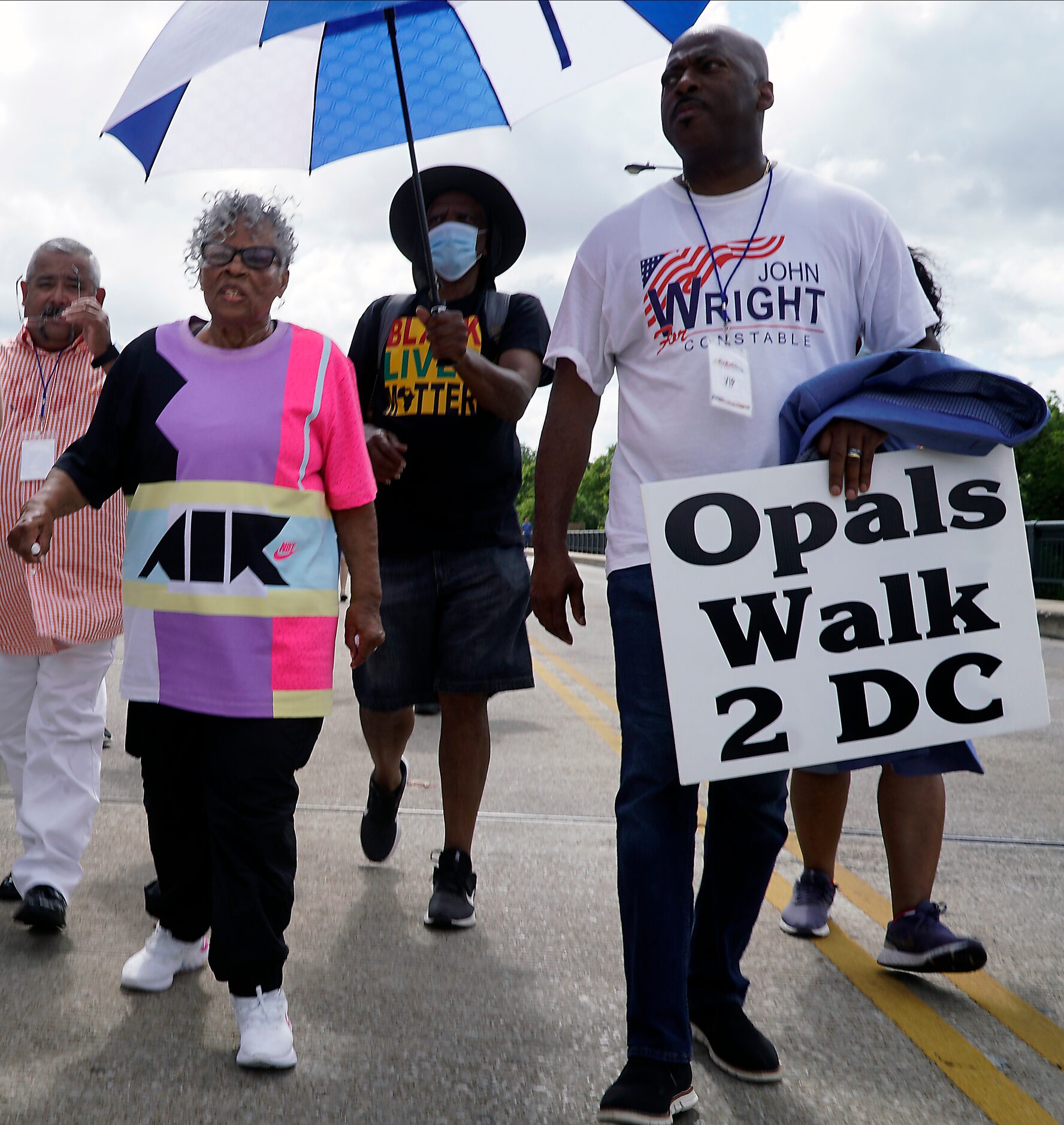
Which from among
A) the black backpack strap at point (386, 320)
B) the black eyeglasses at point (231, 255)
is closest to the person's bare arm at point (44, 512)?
the black eyeglasses at point (231, 255)

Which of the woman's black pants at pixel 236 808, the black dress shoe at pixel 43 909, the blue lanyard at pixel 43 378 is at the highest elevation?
the blue lanyard at pixel 43 378

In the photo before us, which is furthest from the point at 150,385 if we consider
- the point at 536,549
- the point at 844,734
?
the point at 844,734

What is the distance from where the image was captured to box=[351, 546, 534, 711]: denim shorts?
13.6ft

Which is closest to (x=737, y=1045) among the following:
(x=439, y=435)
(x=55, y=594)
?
(x=439, y=435)

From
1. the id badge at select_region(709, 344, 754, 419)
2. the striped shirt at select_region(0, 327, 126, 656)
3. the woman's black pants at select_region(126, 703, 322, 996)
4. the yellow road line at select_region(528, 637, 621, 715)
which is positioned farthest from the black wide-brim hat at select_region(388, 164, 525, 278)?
the yellow road line at select_region(528, 637, 621, 715)

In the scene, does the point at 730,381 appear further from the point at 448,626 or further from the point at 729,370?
the point at 448,626

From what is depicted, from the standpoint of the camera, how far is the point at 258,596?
3066 millimetres

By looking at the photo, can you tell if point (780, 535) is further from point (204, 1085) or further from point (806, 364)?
point (204, 1085)

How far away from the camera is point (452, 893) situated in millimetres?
4000

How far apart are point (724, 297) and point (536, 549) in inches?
28.0

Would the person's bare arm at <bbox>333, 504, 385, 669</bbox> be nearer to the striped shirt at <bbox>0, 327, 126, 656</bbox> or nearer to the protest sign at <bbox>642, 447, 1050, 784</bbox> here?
the protest sign at <bbox>642, 447, 1050, 784</bbox>

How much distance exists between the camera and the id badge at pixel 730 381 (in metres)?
2.82

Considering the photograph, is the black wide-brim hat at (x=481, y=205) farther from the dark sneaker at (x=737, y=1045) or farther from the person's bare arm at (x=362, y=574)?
the dark sneaker at (x=737, y=1045)

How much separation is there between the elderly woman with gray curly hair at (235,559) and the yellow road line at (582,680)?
15.0 ft
